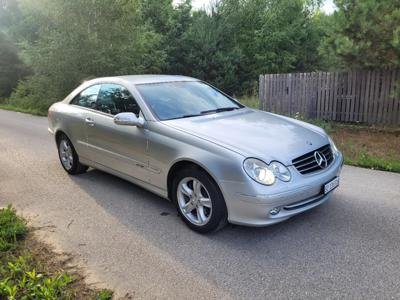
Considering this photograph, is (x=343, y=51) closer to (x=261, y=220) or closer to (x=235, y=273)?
(x=261, y=220)

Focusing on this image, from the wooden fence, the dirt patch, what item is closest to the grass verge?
the dirt patch

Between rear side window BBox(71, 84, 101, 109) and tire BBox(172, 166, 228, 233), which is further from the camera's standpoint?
rear side window BBox(71, 84, 101, 109)

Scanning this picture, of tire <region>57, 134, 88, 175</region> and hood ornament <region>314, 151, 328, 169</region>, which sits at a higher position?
hood ornament <region>314, 151, 328, 169</region>

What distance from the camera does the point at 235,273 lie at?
123 inches

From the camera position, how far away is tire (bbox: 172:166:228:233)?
3.62m

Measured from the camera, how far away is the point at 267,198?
3.33 meters

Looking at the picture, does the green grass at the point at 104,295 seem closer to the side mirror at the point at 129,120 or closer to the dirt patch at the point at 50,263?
the dirt patch at the point at 50,263

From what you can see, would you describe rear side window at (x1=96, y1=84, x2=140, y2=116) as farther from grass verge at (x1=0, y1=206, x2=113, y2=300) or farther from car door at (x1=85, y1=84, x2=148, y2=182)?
grass verge at (x1=0, y1=206, x2=113, y2=300)

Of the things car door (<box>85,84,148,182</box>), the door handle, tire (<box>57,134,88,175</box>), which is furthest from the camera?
tire (<box>57,134,88,175</box>)

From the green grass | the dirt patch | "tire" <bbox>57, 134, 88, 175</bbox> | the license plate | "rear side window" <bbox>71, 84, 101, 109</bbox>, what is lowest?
the dirt patch

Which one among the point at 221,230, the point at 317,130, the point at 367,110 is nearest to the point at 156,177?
the point at 221,230

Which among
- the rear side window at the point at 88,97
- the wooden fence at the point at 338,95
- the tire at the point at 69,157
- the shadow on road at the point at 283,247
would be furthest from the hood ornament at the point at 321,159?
the wooden fence at the point at 338,95

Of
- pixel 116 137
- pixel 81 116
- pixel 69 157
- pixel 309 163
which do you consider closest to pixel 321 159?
pixel 309 163

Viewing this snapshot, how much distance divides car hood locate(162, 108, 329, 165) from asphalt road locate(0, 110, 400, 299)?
86cm
